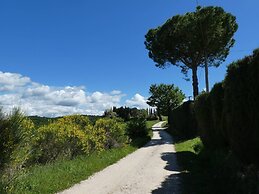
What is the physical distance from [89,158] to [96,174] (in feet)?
11.8

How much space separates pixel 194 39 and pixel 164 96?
59.7m

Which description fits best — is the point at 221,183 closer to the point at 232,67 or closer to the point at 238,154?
the point at 238,154

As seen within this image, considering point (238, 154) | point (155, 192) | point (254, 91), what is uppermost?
point (254, 91)

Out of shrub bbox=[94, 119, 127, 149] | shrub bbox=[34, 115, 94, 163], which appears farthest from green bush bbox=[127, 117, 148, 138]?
shrub bbox=[34, 115, 94, 163]

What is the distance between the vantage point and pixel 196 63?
38.6m

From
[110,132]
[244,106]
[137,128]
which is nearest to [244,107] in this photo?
[244,106]

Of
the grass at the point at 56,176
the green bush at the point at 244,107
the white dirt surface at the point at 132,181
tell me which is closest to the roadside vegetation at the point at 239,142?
the green bush at the point at 244,107

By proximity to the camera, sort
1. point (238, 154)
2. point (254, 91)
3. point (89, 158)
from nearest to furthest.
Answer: point (254, 91)
point (238, 154)
point (89, 158)

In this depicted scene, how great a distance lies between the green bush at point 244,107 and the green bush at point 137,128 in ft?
87.0

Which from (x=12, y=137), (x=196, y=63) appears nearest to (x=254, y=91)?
(x=12, y=137)

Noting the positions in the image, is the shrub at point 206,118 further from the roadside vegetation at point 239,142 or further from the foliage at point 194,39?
the foliage at point 194,39

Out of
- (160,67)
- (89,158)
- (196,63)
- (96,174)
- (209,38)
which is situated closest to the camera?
(96,174)

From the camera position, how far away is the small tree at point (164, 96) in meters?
93.9

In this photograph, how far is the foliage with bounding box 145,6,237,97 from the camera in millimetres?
35750
